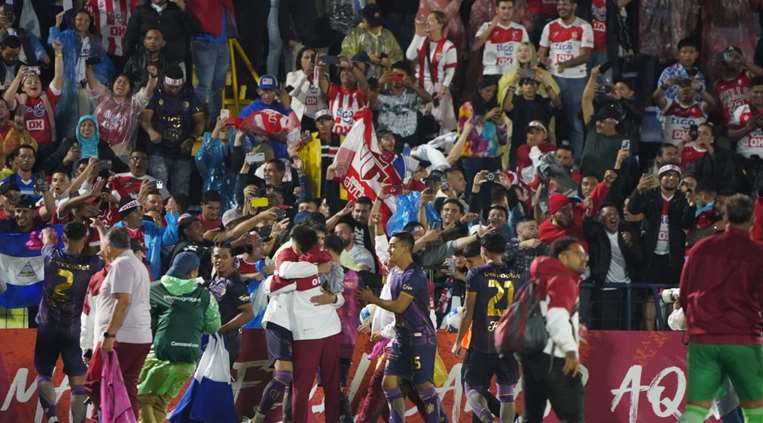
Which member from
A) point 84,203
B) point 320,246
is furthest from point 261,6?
point 320,246

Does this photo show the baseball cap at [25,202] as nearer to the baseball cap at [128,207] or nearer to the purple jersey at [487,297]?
the baseball cap at [128,207]

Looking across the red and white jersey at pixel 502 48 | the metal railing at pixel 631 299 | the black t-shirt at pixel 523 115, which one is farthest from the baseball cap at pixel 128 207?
the red and white jersey at pixel 502 48

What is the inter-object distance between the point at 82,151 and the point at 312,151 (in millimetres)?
2954

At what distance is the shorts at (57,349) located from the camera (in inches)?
642

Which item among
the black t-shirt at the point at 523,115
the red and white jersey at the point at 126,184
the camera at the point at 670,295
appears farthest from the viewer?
the black t-shirt at the point at 523,115

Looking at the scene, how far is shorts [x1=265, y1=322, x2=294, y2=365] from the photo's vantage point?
616 inches

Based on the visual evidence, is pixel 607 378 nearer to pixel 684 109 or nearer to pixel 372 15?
pixel 684 109

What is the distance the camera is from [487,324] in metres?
16.0

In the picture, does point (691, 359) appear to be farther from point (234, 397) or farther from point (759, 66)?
point (759, 66)

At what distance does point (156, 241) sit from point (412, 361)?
4224mm

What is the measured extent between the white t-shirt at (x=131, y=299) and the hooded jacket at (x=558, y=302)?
369cm

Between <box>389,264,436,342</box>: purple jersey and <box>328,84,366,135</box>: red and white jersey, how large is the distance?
653 centimetres

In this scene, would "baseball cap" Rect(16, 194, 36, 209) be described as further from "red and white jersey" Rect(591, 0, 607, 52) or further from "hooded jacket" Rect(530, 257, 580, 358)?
"red and white jersey" Rect(591, 0, 607, 52)

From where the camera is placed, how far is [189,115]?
72.2 feet
